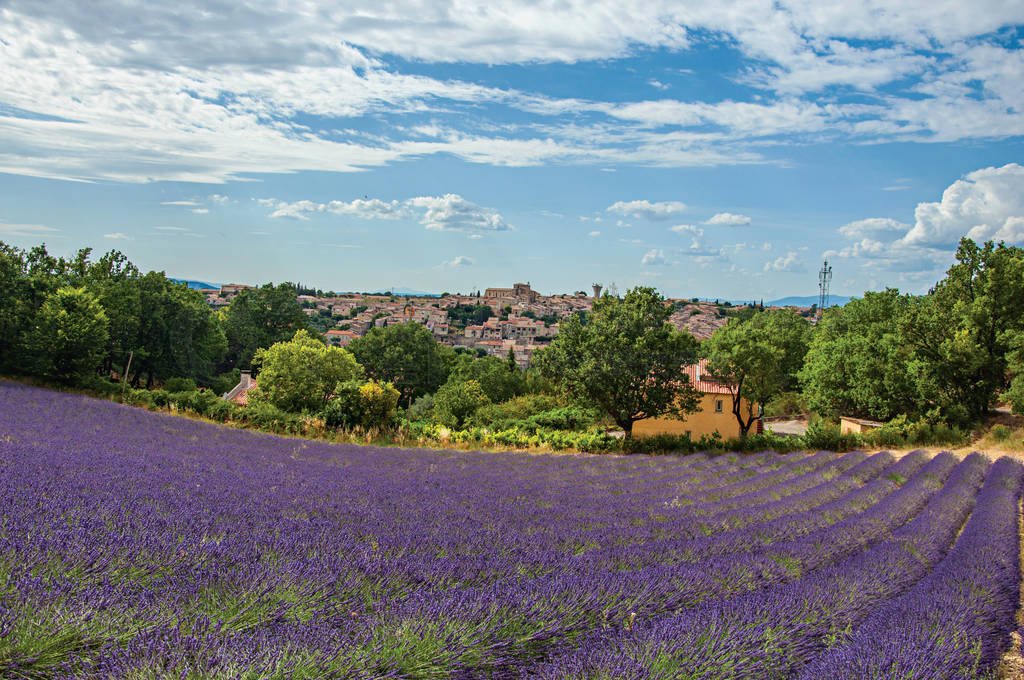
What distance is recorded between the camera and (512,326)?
160000mm

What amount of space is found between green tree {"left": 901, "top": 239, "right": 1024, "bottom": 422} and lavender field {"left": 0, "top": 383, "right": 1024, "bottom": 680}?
Result: 756 inches

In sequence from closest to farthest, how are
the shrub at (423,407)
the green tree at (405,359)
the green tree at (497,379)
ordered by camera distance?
the shrub at (423,407), the green tree at (497,379), the green tree at (405,359)

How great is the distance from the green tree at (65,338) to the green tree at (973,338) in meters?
33.6

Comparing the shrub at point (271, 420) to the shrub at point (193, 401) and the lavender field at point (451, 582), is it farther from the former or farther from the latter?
the lavender field at point (451, 582)

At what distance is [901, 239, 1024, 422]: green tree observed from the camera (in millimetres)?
23672

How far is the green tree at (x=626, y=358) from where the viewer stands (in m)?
19.7

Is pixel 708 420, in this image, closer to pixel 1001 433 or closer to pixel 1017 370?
pixel 1001 433

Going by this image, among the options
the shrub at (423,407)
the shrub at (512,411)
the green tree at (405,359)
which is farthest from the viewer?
the green tree at (405,359)

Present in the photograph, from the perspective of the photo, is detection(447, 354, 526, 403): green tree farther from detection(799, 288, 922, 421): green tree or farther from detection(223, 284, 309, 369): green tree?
detection(223, 284, 309, 369): green tree

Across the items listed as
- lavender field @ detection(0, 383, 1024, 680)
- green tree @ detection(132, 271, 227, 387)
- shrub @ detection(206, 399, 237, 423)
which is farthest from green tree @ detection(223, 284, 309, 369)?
lavender field @ detection(0, 383, 1024, 680)

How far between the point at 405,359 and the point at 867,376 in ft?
127

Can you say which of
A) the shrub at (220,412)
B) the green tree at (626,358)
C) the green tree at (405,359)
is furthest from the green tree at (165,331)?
the green tree at (626,358)

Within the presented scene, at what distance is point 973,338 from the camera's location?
23.7 metres

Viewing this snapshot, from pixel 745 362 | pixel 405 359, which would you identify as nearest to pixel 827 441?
pixel 745 362
